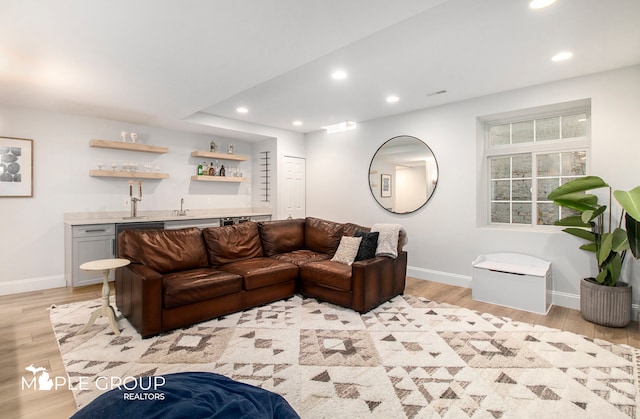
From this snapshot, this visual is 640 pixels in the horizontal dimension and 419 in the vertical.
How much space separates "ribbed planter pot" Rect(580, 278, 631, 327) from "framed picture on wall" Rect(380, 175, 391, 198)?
2.72m

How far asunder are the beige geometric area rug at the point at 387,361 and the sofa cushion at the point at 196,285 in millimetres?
280

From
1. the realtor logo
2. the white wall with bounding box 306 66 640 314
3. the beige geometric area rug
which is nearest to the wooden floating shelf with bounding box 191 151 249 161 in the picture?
the white wall with bounding box 306 66 640 314

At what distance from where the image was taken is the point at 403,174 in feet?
16.4

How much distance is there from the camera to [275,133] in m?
5.96

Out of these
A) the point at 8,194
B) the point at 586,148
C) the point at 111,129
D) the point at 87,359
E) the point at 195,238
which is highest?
the point at 111,129

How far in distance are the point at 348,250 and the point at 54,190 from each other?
163 inches

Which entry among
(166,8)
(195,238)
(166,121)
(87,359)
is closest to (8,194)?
(166,121)

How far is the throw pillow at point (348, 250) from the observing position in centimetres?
375

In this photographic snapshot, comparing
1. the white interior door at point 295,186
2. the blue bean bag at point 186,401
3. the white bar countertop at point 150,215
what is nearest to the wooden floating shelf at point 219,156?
the white interior door at point 295,186

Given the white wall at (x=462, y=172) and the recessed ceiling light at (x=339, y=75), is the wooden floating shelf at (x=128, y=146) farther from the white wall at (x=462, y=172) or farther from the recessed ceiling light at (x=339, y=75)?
the recessed ceiling light at (x=339, y=75)

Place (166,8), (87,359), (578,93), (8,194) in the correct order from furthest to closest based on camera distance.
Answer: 1. (8,194)
2. (578,93)
3. (87,359)
4. (166,8)

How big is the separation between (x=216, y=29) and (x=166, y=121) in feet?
10.2

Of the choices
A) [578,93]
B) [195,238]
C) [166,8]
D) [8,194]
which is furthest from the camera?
[8,194]

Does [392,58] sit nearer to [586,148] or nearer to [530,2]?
[530,2]
